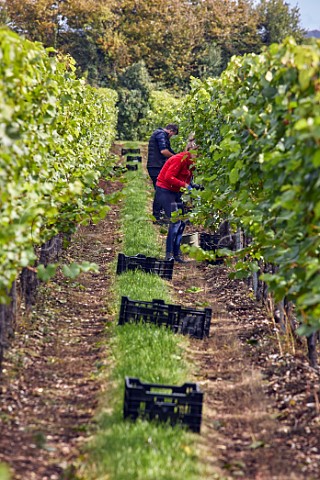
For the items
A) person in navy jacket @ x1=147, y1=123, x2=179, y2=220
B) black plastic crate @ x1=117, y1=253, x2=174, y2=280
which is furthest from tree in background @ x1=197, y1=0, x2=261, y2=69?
black plastic crate @ x1=117, y1=253, x2=174, y2=280

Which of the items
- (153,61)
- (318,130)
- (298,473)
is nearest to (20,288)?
(298,473)

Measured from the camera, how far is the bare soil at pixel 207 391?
4.69 metres

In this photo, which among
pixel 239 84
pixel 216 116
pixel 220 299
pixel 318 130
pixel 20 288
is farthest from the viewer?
pixel 216 116

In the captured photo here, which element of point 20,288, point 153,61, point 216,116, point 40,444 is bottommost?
point 40,444

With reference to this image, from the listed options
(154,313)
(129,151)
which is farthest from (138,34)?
(154,313)

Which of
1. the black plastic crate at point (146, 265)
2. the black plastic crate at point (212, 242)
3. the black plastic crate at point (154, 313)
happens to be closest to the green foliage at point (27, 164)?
the black plastic crate at point (154, 313)

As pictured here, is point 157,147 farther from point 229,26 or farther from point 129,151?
point 229,26

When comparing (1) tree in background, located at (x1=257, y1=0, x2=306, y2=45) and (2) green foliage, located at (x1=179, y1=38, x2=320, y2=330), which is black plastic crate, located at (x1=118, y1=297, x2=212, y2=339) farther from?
(1) tree in background, located at (x1=257, y1=0, x2=306, y2=45)

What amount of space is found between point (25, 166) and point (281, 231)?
173 cm

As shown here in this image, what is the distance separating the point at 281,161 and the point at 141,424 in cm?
177

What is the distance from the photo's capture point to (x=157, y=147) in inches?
519

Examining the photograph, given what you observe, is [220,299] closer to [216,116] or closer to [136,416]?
[216,116]

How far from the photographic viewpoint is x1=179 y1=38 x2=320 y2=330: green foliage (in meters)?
4.52

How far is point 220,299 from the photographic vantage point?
935 centimetres
